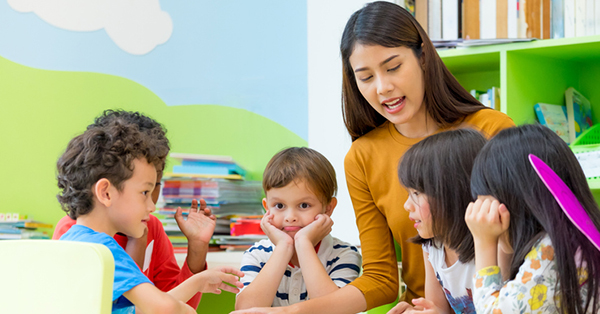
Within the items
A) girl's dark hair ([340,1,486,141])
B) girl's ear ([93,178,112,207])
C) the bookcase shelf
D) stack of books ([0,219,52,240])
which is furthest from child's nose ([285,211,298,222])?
stack of books ([0,219,52,240])

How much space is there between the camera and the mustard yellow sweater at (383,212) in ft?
4.75

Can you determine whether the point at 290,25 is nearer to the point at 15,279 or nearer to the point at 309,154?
the point at 309,154

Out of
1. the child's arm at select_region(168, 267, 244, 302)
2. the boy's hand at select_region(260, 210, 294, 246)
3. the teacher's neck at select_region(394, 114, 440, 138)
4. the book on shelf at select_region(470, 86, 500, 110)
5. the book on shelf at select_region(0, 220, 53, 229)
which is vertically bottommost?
the book on shelf at select_region(0, 220, 53, 229)

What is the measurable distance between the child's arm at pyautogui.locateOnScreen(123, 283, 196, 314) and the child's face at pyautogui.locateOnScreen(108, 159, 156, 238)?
0.79 feet

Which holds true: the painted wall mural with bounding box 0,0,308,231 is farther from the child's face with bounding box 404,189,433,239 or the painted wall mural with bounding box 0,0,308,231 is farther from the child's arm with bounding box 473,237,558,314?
the child's arm with bounding box 473,237,558,314

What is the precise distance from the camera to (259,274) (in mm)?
1413

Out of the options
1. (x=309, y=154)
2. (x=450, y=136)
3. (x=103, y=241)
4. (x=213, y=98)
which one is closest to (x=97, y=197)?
(x=103, y=241)

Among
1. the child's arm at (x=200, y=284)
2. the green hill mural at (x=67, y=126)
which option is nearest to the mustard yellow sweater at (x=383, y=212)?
the child's arm at (x=200, y=284)

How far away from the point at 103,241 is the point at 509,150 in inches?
30.9

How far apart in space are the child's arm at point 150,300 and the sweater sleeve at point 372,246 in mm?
544

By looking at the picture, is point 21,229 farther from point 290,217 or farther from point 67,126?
point 290,217

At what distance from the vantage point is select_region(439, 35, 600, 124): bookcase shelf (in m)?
1.94

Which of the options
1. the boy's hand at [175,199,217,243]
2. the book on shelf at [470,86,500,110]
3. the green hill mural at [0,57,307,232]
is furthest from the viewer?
the green hill mural at [0,57,307,232]

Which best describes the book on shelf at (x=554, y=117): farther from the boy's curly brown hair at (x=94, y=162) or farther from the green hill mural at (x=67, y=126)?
the boy's curly brown hair at (x=94, y=162)
